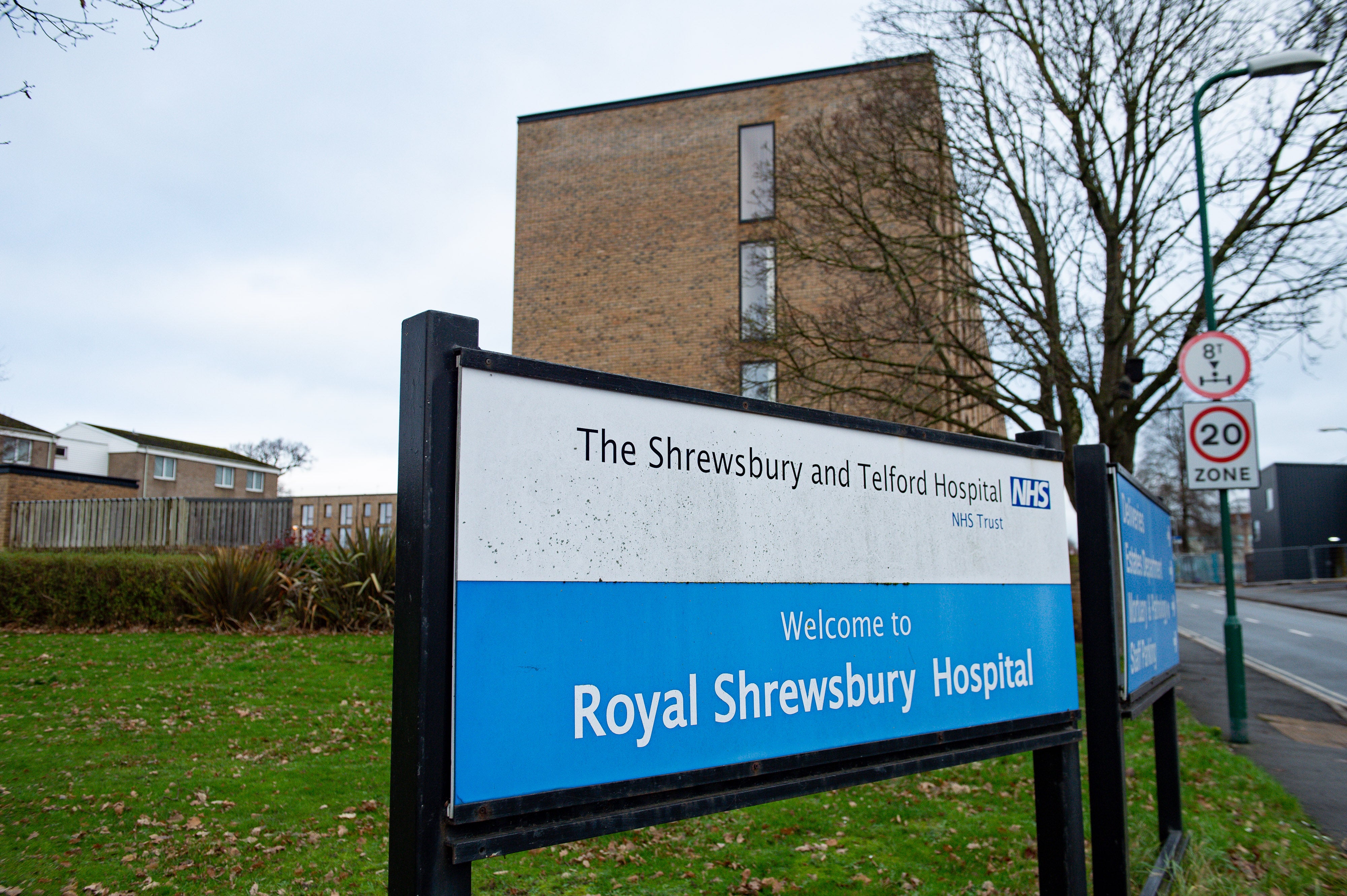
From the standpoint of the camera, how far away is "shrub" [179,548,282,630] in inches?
521

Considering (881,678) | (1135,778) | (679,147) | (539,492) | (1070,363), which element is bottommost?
(1135,778)

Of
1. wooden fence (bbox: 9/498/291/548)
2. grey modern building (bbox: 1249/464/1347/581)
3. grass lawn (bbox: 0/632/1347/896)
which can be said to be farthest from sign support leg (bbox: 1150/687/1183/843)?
grey modern building (bbox: 1249/464/1347/581)

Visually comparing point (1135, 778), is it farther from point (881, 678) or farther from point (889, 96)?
point (889, 96)

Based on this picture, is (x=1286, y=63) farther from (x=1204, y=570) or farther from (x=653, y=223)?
(x=1204, y=570)

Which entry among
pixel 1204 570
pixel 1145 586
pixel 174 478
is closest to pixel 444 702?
pixel 1145 586

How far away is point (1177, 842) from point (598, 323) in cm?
2313

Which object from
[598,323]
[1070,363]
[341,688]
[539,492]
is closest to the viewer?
[539,492]

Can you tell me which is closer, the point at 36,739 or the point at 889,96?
the point at 36,739

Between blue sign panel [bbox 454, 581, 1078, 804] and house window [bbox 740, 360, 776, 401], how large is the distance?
1350 cm

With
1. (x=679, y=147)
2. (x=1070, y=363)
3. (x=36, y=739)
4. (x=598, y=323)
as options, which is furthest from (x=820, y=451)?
(x=679, y=147)

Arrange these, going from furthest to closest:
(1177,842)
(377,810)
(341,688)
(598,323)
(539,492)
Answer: (598,323) < (341,688) < (377,810) < (1177,842) < (539,492)

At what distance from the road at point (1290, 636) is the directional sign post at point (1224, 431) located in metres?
3.80

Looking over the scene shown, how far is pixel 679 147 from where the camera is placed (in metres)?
27.3

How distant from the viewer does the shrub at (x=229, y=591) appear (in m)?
13.2
